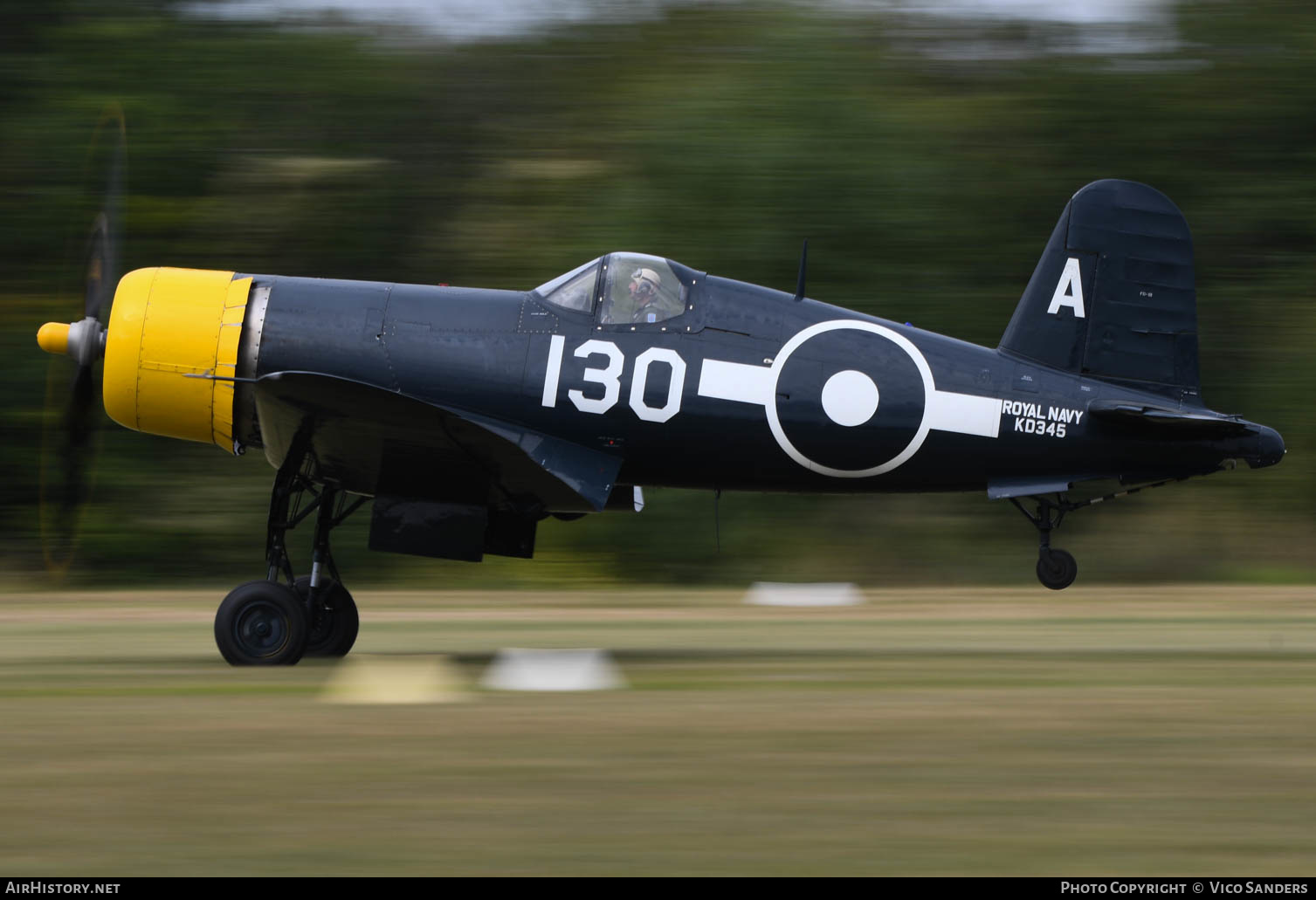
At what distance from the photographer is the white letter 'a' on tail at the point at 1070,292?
849 cm

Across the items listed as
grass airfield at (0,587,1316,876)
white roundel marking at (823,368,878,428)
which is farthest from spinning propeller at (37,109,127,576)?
white roundel marking at (823,368,878,428)

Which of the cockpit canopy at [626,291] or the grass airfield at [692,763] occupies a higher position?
the cockpit canopy at [626,291]

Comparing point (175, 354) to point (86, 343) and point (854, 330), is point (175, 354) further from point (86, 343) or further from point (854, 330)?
point (854, 330)

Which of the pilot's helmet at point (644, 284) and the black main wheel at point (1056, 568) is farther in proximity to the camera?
the black main wheel at point (1056, 568)

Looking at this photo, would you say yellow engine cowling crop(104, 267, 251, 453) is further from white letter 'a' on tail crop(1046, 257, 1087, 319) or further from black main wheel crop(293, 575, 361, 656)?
white letter 'a' on tail crop(1046, 257, 1087, 319)

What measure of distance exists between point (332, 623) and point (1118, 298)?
5057mm

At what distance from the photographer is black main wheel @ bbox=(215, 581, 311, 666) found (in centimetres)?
788

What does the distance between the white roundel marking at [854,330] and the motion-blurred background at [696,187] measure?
8.18 metres

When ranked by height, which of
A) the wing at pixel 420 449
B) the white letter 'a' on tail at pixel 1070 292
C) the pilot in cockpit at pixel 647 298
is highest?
the white letter 'a' on tail at pixel 1070 292

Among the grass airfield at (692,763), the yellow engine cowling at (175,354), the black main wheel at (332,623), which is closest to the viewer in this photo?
the grass airfield at (692,763)

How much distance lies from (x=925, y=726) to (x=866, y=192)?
12157 millimetres

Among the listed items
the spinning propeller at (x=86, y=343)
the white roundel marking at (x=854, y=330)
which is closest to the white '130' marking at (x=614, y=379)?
the white roundel marking at (x=854, y=330)

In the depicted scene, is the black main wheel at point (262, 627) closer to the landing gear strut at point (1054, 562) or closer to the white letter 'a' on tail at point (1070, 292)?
the landing gear strut at point (1054, 562)

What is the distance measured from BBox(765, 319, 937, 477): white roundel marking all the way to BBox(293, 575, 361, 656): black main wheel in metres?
2.76
